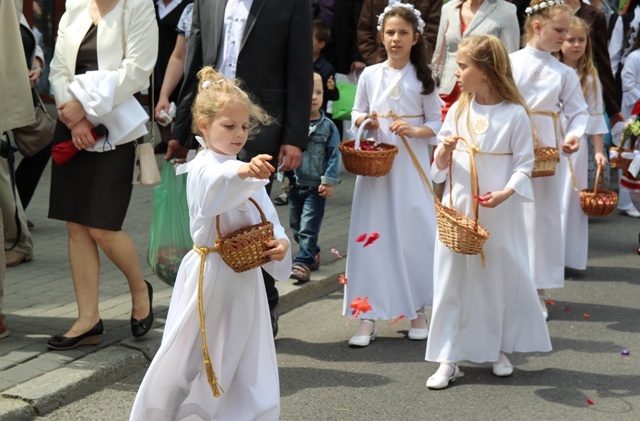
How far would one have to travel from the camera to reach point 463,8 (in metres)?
8.80

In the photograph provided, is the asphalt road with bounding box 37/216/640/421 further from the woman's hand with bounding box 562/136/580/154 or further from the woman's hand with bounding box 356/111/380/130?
the woman's hand with bounding box 356/111/380/130

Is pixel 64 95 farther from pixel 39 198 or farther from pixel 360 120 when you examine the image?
pixel 39 198

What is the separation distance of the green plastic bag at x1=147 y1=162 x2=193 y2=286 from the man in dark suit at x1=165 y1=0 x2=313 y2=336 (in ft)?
1.95

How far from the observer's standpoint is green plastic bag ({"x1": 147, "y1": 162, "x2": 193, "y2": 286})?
276 inches

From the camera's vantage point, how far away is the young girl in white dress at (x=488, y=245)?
638cm

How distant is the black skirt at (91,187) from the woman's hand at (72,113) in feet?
0.53

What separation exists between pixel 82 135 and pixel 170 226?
A: 96 centimetres

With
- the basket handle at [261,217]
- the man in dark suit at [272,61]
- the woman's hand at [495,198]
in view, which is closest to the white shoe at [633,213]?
the woman's hand at [495,198]

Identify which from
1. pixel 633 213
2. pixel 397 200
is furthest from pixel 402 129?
pixel 633 213

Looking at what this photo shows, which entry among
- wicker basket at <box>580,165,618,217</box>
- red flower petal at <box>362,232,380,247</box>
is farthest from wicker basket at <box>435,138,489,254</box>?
wicker basket at <box>580,165,618,217</box>

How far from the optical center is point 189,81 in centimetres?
688

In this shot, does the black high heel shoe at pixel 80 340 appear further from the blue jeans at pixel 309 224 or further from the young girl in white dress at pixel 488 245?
the blue jeans at pixel 309 224

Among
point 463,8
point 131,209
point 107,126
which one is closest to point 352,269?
point 107,126

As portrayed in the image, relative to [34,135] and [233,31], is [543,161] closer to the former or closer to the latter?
[233,31]
